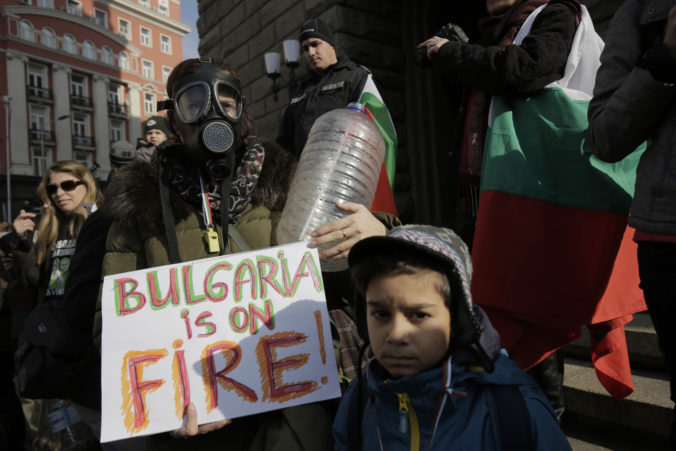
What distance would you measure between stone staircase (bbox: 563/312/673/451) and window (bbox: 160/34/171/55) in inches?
2049

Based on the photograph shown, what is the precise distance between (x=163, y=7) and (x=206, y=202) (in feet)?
178

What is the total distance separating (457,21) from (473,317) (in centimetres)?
583

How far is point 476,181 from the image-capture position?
7.70 feet

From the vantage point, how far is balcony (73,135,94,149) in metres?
39.2

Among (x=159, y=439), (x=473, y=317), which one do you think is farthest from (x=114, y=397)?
(x=473, y=317)

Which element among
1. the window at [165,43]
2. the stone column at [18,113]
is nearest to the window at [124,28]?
the window at [165,43]

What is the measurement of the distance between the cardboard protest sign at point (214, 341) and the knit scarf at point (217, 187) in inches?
8.4

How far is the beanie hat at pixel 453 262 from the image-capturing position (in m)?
1.29

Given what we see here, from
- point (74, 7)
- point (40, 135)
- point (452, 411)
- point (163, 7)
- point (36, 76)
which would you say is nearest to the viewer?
point (452, 411)

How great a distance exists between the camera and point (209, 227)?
1.56 metres

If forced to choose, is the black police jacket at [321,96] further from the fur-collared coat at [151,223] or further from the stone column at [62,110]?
the stone column at [62,110]

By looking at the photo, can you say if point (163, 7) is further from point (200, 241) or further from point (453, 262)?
point (453, 262)

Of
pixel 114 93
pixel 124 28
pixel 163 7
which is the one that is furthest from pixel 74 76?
pixel 163 7

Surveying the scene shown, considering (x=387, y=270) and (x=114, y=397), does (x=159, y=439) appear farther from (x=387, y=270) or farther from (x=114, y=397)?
(x=387, y=270)
